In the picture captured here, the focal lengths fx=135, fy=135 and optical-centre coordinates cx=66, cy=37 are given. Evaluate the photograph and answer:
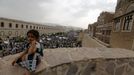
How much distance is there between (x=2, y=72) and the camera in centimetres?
248

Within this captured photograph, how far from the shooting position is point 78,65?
2.91 meters

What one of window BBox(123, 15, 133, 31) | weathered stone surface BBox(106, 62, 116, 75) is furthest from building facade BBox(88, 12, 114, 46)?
weathered stone surface BBox(106, 62, 116, 75)

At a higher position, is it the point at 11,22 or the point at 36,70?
the point at 11,22

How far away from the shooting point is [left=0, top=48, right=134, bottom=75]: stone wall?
256 centimetres

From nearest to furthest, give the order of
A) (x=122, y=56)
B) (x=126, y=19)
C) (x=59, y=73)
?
(x=59, y=73)
(x=122, y=56)
(x=126, y=19)

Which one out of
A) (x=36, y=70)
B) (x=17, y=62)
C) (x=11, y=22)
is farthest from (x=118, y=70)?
(x=11, y=22)

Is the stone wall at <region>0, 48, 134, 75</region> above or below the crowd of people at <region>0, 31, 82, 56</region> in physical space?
above

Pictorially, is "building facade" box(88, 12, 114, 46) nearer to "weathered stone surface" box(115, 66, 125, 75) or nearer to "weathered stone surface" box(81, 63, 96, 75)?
"weathered stone surface" box(115, 66, 125, 75)

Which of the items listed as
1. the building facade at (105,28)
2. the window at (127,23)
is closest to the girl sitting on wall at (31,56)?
the window at (127,23)

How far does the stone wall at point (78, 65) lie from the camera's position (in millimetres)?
2564

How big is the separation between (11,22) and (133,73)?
166 feet

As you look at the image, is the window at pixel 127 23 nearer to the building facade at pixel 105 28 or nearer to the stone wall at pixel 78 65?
the building facade at pixel 105 28

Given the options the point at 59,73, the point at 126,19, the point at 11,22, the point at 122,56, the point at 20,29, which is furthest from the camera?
the point at 20,29

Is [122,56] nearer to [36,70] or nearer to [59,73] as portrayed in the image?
[59,73]
